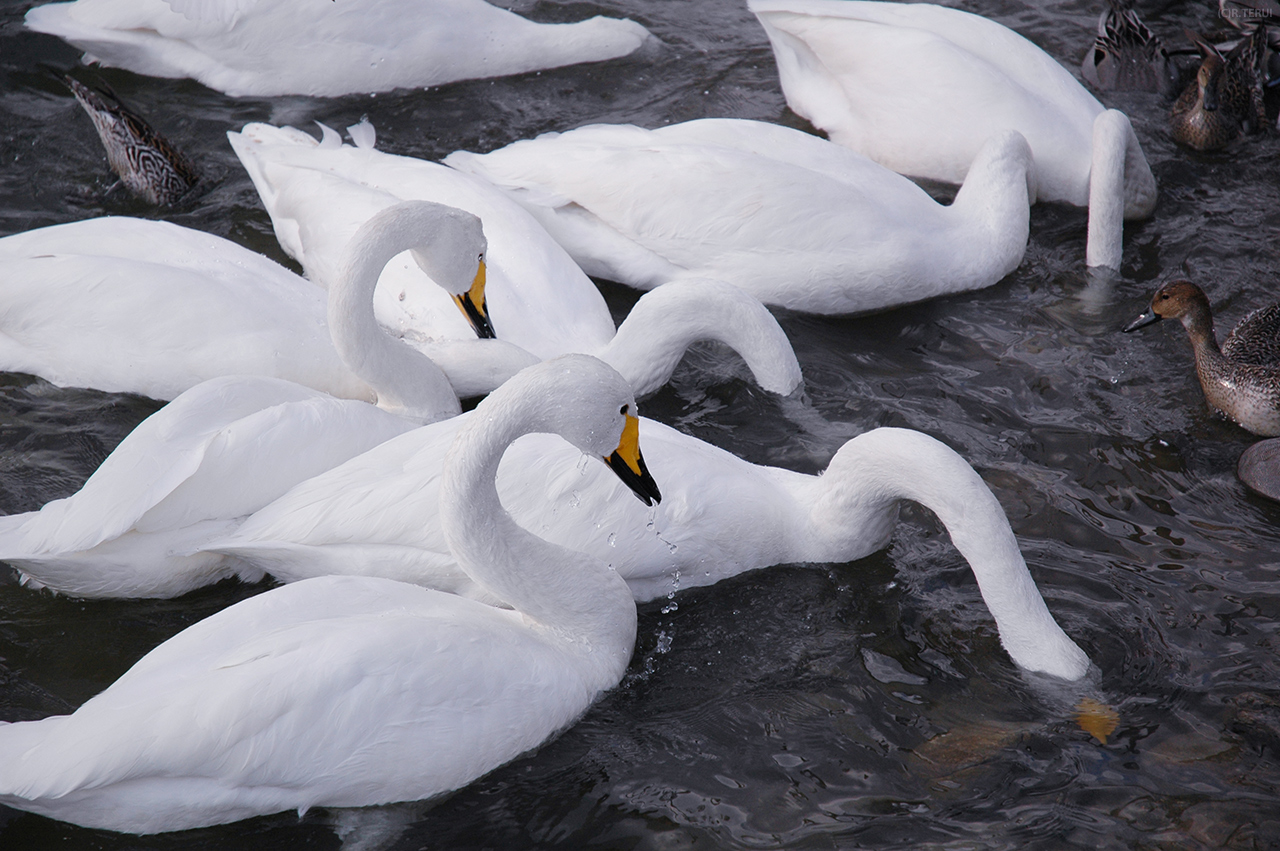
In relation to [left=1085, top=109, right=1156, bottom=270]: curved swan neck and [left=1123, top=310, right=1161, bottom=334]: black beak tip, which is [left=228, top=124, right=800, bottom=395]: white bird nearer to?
[left=1123, top=310, right=1161, bottom=334]: black beak tip

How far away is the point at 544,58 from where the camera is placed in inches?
345

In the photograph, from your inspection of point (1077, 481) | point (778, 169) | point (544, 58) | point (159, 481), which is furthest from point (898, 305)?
point (159, 481)

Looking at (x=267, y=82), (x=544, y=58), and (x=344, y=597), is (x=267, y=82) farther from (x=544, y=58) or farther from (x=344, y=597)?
(x=344, y=597)

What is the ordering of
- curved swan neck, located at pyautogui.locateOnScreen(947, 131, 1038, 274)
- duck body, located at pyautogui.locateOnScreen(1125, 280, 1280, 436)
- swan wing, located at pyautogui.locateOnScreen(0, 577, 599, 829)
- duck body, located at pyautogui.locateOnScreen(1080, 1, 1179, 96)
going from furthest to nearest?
duck body, located at pyautogui.locateOnScreen(1080, 1, 1179, 96), curved swan neck, located at pyautogui.locateOnScreen(947, 131, 1038, 274), duck body, located at pyautogui.locateOnScreen(1125, 280, 1280, 436), swan wing, located at pyautogui.locateOnScreen(0, 577, 599, 829)

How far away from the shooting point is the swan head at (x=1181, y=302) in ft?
21.0

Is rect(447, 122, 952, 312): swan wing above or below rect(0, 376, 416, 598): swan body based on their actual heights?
above

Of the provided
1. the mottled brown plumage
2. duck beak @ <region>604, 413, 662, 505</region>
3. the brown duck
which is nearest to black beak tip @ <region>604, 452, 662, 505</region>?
duck beak @ <region>604, 413, 662, 505</region>

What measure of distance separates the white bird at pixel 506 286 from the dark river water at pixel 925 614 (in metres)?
0.38

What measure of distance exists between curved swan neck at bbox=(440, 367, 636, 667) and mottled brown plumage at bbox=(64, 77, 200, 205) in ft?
13.1

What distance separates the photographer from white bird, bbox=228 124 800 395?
595 centimetres

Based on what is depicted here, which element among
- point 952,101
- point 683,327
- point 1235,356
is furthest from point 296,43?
point 1235,356

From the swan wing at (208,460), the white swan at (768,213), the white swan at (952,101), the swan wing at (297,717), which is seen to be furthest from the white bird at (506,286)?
the white swan at (952,101)

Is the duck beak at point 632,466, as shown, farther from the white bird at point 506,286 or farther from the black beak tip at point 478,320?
the black beak tip at point 478,320

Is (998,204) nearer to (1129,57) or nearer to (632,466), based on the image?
(1129,57)
